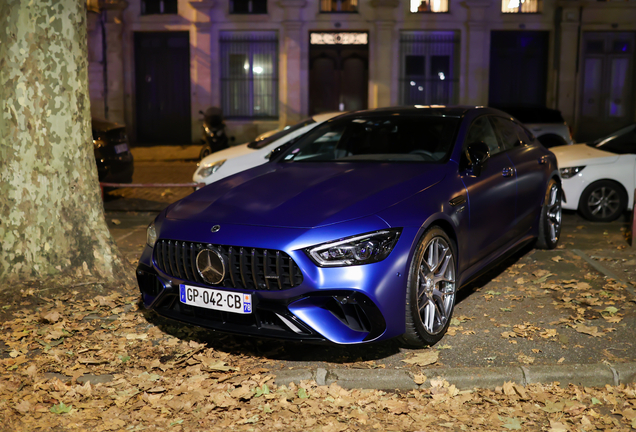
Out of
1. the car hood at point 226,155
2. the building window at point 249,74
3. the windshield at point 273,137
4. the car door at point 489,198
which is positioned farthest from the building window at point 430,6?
the car door at point 489,198

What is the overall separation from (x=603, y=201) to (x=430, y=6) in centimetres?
1359

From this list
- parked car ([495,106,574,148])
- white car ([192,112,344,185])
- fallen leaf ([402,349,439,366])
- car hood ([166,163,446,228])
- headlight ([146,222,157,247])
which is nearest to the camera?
car hood ([166,163,446,228])

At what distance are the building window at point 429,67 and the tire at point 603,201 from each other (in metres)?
12.6

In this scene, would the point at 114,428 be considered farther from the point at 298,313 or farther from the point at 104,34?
the point at 104,34

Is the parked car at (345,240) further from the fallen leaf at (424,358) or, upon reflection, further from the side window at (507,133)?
the side window at (507,133)

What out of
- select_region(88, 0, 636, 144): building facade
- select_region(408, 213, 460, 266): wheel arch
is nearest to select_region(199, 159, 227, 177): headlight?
select_region(408, 213, 460, 266): wheel arch

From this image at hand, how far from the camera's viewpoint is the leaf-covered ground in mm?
3805

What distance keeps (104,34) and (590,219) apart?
16133mm

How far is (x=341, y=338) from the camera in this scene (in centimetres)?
410

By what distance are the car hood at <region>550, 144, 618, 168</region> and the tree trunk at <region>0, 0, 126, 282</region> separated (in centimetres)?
608

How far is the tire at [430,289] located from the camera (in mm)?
4377

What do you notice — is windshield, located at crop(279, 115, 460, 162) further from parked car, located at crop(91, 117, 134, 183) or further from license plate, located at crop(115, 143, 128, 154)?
license plate, located at crop(115, 143, 128, 154)

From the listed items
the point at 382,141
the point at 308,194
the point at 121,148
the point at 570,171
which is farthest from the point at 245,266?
the point at 121,148

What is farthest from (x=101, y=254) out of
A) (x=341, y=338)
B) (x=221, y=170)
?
(x=221, y=170)
